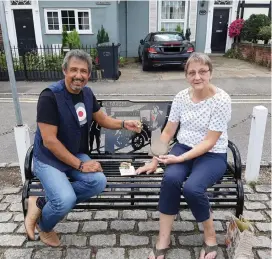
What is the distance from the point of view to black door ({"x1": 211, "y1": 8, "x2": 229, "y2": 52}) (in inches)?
660

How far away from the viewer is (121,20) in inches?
634

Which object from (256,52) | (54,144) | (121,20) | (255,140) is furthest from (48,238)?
(121,20)

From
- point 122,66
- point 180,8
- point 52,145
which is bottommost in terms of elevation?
point 122,66

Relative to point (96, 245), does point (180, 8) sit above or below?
above

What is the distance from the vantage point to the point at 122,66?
13.7 metres

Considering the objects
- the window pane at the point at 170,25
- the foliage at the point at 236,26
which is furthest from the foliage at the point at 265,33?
the window pane at the point at 170,25

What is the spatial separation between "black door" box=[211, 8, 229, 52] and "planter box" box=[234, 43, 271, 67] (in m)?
1.44

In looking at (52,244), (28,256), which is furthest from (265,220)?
(28,256)

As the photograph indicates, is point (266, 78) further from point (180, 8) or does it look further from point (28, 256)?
point (28, 256)

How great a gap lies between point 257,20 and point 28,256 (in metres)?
15.6

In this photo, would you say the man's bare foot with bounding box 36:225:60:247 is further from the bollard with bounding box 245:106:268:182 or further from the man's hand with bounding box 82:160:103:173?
the bollard with bounding box 245:106:268:182

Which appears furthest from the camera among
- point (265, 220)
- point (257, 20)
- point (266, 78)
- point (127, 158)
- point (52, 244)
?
point (257, 20)

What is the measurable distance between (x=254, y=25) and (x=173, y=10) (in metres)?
4.07

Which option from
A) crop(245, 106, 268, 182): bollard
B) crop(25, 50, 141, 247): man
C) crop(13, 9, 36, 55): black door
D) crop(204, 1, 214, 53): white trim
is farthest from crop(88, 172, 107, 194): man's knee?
crop(204, 1, 214, 53): white trim
